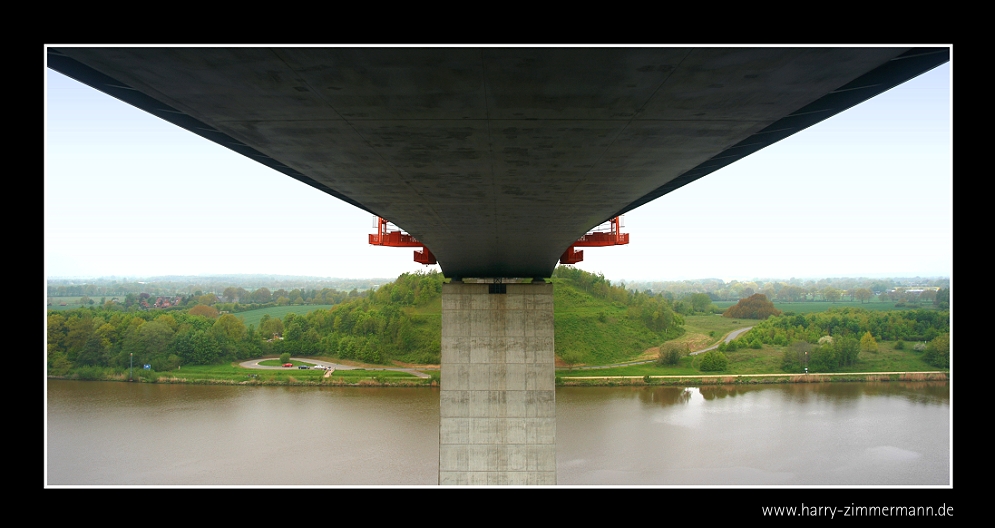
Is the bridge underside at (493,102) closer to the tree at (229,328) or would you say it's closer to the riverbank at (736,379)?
the riverbank at (736,379)

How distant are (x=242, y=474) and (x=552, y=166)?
55.4ft

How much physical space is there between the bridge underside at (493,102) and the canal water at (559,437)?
12.9 meters

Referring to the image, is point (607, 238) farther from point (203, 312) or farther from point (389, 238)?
point (203, 312)

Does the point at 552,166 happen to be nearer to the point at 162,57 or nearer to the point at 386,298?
the point at 162,57

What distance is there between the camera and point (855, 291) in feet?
201

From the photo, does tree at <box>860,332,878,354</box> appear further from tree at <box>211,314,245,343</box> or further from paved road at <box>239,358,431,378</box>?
tree at <box>211,314,245,343</box>

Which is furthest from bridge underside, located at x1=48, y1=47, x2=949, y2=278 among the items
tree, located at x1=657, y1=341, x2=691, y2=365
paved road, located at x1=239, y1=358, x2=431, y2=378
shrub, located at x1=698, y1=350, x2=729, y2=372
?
tree, located at x1=657, y1=341, x2=691, y2=365

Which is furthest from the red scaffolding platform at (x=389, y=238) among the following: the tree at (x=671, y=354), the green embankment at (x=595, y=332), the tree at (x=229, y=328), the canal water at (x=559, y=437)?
the tree at (x=229, y=328)

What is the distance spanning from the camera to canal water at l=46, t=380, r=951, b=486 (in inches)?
653

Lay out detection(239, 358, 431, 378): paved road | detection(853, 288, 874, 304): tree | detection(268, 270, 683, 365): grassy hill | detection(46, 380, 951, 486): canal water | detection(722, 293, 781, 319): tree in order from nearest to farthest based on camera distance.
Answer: detection(46, 380, 951, 486): canal water → detection(239, 358, 431, 378): paved road → detection(268, 270, 683, 365): grassy hill → detection(722, 293, 781, 319): tree → detection(853, 288, 874, 304): tree

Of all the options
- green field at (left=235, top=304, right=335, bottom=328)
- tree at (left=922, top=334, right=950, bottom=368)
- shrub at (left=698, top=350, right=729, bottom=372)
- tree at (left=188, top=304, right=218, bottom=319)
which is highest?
tree at (left=188, top=304, right=218, bottom=319)

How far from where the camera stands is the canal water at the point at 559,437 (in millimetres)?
16594

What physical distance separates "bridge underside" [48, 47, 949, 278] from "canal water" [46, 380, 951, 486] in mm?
12865

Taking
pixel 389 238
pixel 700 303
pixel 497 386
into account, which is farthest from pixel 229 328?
pixel 700 303
